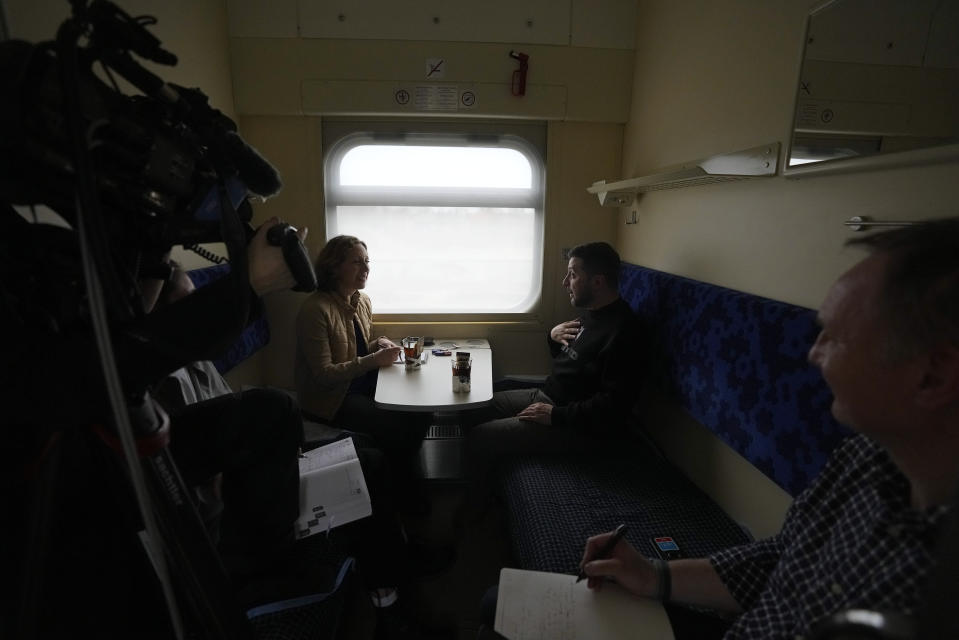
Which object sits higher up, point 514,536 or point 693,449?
point 693,449

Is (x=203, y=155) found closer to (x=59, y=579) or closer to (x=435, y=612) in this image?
(x=59, y=579)

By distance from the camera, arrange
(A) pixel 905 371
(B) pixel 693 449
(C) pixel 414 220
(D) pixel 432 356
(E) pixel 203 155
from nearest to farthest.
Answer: (A) pixel 905 371, (E) pixel 203 155, (B) pixel 693 449, (D) pixel 432 356, (C) pixel 414 220

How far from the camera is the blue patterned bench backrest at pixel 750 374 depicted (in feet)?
4.45

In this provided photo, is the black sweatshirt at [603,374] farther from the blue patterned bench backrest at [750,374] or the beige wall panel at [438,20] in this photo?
the beige wall panel at [438,20]

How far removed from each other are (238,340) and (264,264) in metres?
1.88

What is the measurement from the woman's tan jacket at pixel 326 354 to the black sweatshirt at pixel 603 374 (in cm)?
105

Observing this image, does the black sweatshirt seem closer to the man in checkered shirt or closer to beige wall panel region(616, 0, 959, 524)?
beige wall panel region(616, 0, 959, 524)

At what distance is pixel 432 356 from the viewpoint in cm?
286

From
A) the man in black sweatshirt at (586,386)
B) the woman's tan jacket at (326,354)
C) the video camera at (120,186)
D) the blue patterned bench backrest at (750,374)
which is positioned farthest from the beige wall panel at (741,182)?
the woman's tan jacket at (326,354)

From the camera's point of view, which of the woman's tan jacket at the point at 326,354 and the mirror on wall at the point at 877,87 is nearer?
the mirror on wall at the point at 877,87

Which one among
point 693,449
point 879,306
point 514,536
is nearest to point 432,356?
point 514,536

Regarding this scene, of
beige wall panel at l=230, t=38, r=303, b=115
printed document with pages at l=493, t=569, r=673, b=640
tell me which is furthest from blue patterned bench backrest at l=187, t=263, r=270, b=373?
printed document with pages at l=493, t=569, r=673, b=640

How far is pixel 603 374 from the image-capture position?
2.21m

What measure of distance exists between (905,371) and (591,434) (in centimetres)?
155
